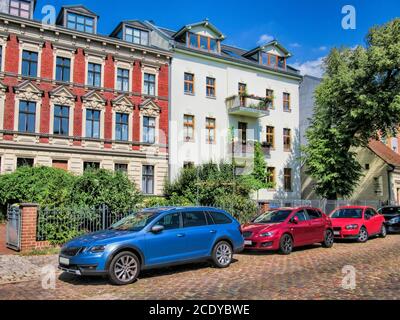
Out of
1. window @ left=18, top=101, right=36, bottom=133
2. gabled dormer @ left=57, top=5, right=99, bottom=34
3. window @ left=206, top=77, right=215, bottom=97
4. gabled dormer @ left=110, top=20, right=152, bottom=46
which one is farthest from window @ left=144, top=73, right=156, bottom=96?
window @ left=18, top=101, right=36, bottom=133

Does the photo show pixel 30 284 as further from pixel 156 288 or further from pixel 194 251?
pixel 194 251

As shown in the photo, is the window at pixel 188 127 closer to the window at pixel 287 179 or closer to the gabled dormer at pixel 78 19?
the gabled dormer at pixel 78 19

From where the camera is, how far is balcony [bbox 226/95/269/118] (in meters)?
30.7

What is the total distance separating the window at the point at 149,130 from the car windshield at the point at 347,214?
45.4 feet

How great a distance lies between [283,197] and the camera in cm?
3362

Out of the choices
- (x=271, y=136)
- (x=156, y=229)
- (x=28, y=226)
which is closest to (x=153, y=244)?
(x=156, y=229)

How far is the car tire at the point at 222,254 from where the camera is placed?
10.5 m

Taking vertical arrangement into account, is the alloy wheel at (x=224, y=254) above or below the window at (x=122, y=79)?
below

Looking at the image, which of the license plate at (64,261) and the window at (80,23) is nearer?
the license plate at (64,261)

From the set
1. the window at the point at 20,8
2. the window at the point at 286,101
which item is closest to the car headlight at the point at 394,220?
the window at the point at 286,101

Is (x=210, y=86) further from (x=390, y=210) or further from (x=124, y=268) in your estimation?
(x=124, y=268)

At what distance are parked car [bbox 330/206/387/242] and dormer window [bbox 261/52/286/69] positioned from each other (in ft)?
60.9

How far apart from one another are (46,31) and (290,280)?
21.9 metres

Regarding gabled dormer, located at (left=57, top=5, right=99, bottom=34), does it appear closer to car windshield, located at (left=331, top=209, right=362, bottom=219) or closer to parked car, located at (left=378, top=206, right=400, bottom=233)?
car windshield, located at (left=331, top=209, right=362, bottom=219)
